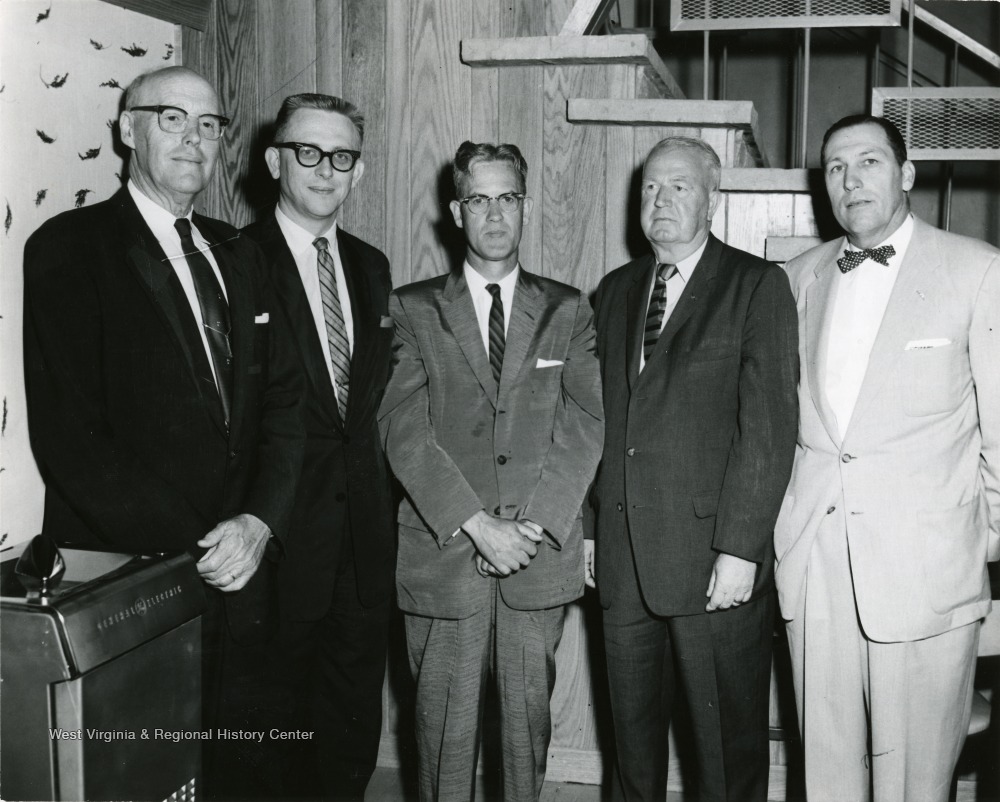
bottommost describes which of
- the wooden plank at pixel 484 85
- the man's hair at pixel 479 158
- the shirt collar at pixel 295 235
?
the shirt collar at pixel 295 235

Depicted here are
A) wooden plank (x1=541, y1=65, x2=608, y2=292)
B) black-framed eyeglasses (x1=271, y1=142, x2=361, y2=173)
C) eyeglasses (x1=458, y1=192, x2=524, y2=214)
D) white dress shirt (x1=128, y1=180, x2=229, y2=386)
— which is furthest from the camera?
wooden plank (x1=541, y1=65, x2=608, y2=292)

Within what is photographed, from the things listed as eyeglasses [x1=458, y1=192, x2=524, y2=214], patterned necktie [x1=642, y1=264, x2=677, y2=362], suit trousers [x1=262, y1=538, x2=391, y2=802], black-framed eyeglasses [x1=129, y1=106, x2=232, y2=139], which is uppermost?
black-framed eyeglasses [x1=129, y1=106, x2=232, y2=139]

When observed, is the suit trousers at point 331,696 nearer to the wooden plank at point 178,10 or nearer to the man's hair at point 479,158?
the man's hair at point 479,158

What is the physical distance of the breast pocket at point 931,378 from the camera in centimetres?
200

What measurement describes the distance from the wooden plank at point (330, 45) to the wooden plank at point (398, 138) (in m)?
0.16

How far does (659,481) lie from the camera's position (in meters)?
2.10

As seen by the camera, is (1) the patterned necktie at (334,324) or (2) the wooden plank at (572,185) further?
(2) the wooden plank at (572,185)

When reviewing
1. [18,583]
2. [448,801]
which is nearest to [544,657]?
[448,801]

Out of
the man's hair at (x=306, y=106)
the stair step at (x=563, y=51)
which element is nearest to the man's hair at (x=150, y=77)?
the man's hair at (x=306, y=106)

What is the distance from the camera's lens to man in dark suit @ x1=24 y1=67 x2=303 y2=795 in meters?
1.82

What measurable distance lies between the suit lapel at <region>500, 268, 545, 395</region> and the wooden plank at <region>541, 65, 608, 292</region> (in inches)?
18.5

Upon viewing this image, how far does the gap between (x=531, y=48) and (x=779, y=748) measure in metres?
2.30

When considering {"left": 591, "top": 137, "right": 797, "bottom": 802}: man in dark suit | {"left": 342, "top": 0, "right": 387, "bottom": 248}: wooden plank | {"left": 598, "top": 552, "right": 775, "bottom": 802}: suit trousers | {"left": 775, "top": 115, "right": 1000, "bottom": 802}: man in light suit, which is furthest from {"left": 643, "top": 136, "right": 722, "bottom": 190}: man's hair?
{"left": 598, "top": 552, "right": 775, "bottom": 802}: suit trousers

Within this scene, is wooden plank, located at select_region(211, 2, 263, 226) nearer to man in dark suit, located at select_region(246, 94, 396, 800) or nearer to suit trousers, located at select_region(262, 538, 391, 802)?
man in dark suit, located at select_region(246, 94, 396, 800)
